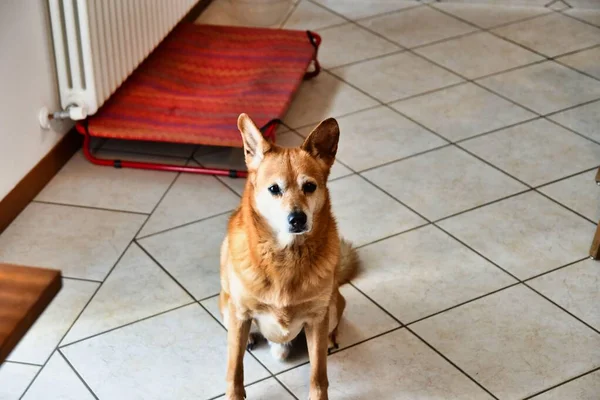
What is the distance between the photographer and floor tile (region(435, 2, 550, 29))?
405cm

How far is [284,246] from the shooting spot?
1.73m

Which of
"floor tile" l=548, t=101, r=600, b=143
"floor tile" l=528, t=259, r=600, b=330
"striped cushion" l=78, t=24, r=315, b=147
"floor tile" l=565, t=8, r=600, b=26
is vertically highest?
"striped cushion" l=78, t=24, r=315, b=147

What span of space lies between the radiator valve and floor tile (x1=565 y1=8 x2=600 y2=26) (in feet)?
8.63

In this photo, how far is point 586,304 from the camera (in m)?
2.24

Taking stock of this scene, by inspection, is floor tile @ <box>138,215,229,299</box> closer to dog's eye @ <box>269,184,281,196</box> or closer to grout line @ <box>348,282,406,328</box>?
grout line @ <box>348,282,406,328</box>

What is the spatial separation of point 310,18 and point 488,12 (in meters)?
0.93

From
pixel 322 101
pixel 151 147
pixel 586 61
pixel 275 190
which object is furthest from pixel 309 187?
pixel 586 61

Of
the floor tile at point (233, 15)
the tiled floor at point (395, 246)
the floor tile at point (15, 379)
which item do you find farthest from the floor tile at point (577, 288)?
the floor tile at point (233, 15)

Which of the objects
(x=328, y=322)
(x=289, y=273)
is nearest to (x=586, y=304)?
(x=328, y=322)

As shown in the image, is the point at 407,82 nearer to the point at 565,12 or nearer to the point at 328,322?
the point at 565,12

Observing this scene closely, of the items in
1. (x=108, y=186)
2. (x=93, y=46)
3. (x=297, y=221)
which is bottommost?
(x=108, y=186)

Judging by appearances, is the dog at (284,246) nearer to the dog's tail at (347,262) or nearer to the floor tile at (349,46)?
the dog's tail at (347,262)

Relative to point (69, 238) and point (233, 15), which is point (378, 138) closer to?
point (69, 238)

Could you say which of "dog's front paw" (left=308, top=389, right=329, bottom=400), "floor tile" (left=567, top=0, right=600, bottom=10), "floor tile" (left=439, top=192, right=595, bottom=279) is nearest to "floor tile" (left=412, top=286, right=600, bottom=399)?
"floor tile" (left=439, top=192, right=595, bottom=279)
